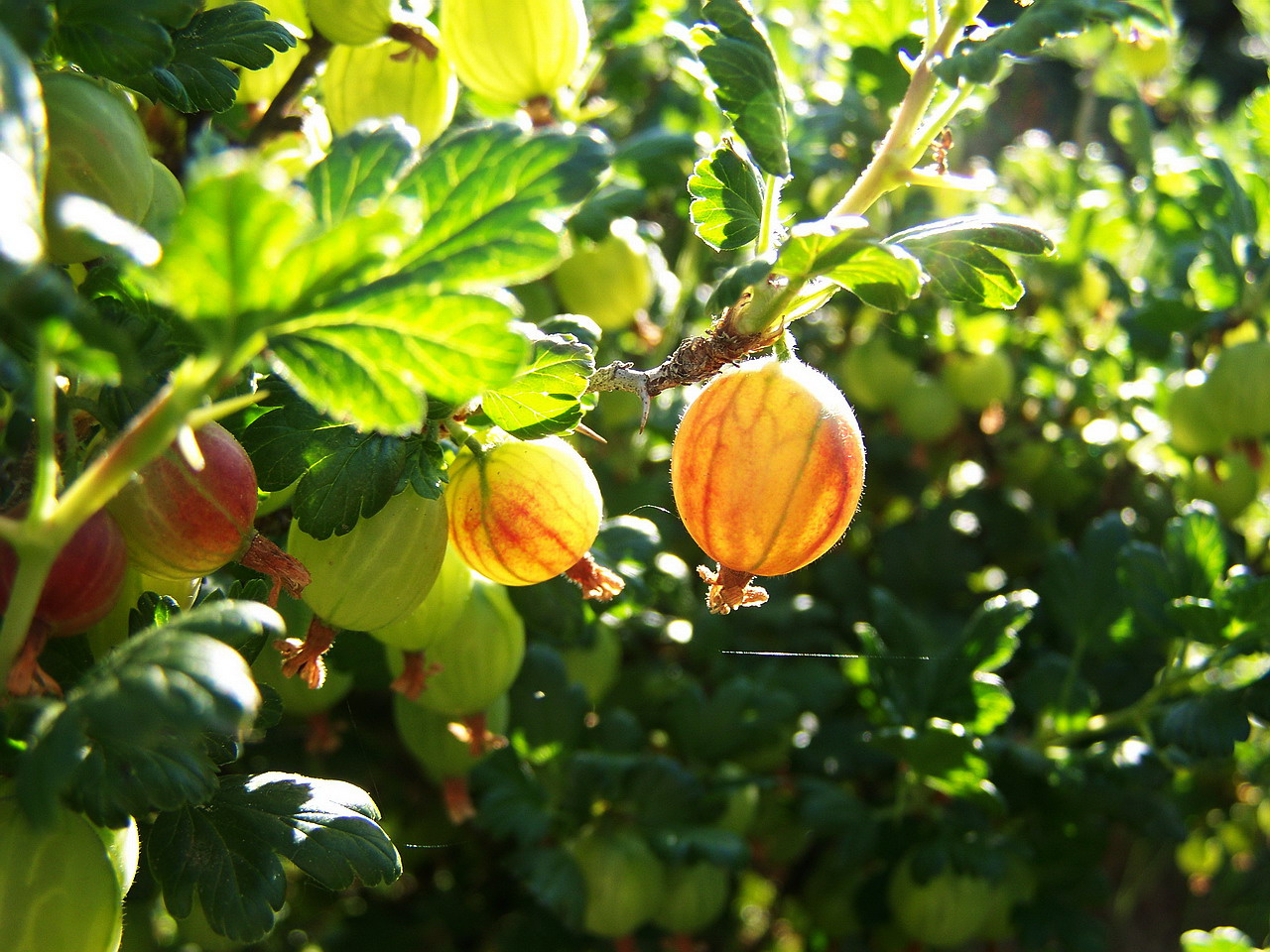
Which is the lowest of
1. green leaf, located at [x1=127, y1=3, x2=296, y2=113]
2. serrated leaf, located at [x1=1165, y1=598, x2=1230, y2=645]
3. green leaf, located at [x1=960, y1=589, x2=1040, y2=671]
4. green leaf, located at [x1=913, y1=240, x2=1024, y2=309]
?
green leaf, located at [x1=960, y1=589, x2=1040, y2=671]

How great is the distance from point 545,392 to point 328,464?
0.14 meters

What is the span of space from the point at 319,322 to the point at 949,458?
1.51 metres

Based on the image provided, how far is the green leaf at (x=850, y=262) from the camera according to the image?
0.51m

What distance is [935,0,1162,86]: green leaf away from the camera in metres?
0.54

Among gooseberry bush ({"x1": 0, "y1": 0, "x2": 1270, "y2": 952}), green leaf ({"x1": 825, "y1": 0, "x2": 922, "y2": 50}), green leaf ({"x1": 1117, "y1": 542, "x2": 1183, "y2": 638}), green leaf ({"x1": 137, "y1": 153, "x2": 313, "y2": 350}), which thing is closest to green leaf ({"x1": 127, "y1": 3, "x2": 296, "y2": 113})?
gooseberry bush ({"x1": 0, "y1": 0, "x2": 1270, "y2": 952})

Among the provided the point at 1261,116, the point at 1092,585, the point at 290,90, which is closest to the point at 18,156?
the point at 290,90

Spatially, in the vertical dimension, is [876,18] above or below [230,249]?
below

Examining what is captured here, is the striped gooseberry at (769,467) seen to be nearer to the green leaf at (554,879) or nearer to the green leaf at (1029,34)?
the green leaf at (1029,34)

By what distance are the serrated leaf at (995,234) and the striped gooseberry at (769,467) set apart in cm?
11

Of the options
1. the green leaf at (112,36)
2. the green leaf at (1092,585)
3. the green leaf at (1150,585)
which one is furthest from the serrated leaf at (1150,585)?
the green leaf at (112,36)

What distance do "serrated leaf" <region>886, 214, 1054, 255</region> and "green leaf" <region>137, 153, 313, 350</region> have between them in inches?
14.9

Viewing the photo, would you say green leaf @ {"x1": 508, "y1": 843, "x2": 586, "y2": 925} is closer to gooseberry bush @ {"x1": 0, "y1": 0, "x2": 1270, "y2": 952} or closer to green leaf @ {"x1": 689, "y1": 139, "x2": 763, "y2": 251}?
gooseberry bush @ {"x1": 0, "y1": 0, "x2": 1270, "y2": 952}

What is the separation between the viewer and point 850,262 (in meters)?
0.54

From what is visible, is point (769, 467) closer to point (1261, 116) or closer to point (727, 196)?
point (727, 196)
